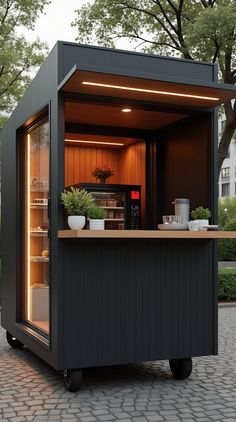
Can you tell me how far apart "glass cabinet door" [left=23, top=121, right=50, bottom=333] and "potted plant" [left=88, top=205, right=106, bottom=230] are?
1.01m

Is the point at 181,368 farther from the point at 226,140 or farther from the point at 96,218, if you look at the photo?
the point at 226,140

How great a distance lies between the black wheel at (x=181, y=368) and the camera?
6.77 m

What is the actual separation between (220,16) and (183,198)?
8.39 meters

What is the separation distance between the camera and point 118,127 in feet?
28.5

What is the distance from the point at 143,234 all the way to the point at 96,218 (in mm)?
579

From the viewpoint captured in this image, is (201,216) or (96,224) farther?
(201,216)

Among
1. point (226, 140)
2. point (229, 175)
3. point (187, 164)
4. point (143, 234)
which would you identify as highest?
point (229, 175)

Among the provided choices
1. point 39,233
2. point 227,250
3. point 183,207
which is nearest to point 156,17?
point 39,233

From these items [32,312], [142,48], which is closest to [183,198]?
[32,312]

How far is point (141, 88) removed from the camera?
20.6 feet

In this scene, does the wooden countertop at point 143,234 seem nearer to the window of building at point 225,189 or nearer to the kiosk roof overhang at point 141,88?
the kiosk roof overhang at point 141,88

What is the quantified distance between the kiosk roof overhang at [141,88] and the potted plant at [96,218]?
1262 mm

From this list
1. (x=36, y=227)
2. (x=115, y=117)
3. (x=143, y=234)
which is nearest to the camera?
(x=143, y=234)

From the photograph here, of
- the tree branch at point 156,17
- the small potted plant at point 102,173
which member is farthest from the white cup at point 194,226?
the tree branch at point 156,17
